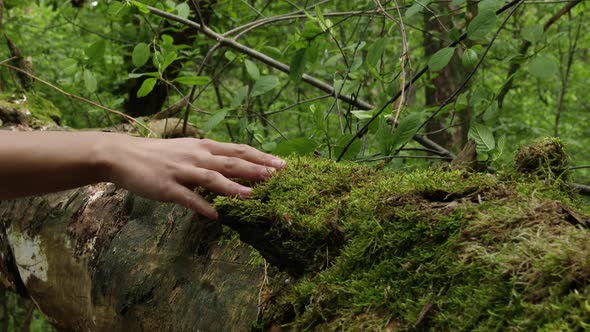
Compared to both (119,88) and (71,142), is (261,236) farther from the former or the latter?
(119,88)

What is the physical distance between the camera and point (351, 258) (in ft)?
3.52

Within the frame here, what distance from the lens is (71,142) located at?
139 cm

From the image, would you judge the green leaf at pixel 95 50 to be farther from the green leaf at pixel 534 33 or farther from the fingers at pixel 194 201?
the green leaf at pixel 534 33

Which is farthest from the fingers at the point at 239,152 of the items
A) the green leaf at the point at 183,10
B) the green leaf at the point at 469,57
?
the green leaf at the point at 183,10

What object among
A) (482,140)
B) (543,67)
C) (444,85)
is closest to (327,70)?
(444,85)

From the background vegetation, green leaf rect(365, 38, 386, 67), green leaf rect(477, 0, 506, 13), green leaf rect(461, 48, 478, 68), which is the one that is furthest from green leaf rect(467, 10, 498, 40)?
green leaf rect(365, 38, 386, 67)

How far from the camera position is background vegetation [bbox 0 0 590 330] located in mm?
2266

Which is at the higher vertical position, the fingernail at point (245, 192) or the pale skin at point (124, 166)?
the pale skin at point (124, 166)

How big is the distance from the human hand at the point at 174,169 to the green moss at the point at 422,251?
0.10 meters

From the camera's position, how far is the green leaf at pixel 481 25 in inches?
78.7

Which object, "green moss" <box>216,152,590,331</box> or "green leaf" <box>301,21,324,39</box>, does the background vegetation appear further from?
"green moss" <box>216,152,590,331</box>

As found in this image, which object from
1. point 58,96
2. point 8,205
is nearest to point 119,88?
point 58,96

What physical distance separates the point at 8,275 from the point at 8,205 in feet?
0.98

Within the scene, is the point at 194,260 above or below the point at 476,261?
below
